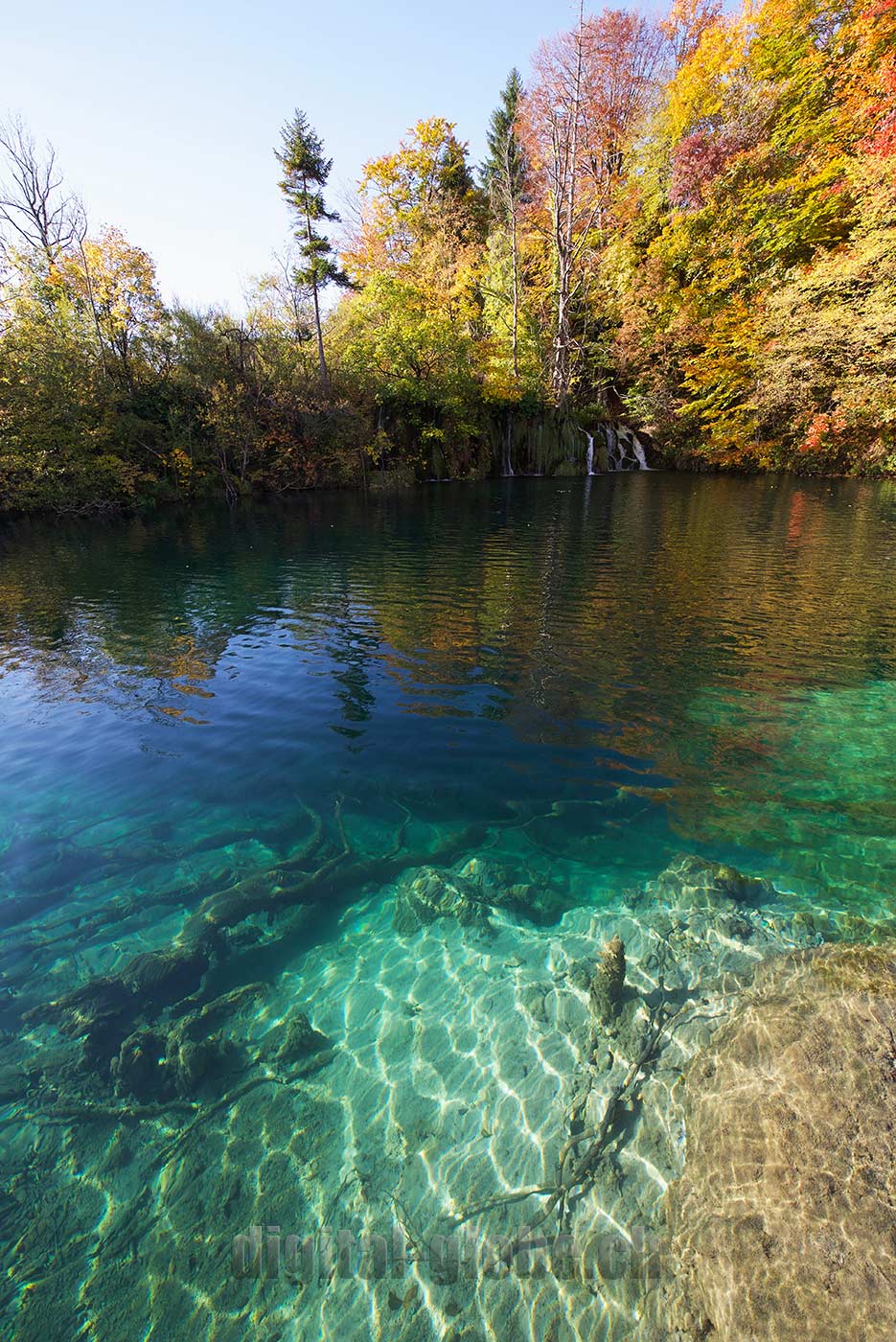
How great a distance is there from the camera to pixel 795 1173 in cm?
224

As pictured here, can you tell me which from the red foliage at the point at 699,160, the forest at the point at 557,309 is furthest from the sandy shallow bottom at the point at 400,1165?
the red foliage at the point at 699,160

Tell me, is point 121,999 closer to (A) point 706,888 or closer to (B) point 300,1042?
(B) point 300,1042

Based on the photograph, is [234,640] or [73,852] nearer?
[73,852]

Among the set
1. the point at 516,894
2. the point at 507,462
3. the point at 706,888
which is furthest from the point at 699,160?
the point at 516,894

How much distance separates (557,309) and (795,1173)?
45148 mm

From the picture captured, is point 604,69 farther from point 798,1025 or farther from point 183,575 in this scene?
point 798,1025

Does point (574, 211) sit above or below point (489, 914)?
above

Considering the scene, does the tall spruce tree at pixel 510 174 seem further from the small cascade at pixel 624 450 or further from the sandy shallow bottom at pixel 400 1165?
the sandy shallow bottom at pixel 400 1165

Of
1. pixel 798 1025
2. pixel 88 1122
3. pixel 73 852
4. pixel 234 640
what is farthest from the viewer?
pixel 234 640

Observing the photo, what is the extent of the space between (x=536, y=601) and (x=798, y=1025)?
8602 millimetres

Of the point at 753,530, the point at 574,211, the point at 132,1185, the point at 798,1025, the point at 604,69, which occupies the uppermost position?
the point at 604,69

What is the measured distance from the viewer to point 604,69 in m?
37.1

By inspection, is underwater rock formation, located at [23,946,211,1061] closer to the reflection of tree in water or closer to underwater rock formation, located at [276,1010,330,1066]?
underwater rock formation, located at [276,1010,330,1066]

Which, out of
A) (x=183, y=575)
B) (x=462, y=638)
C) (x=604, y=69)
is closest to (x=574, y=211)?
(x=604, y=69)
